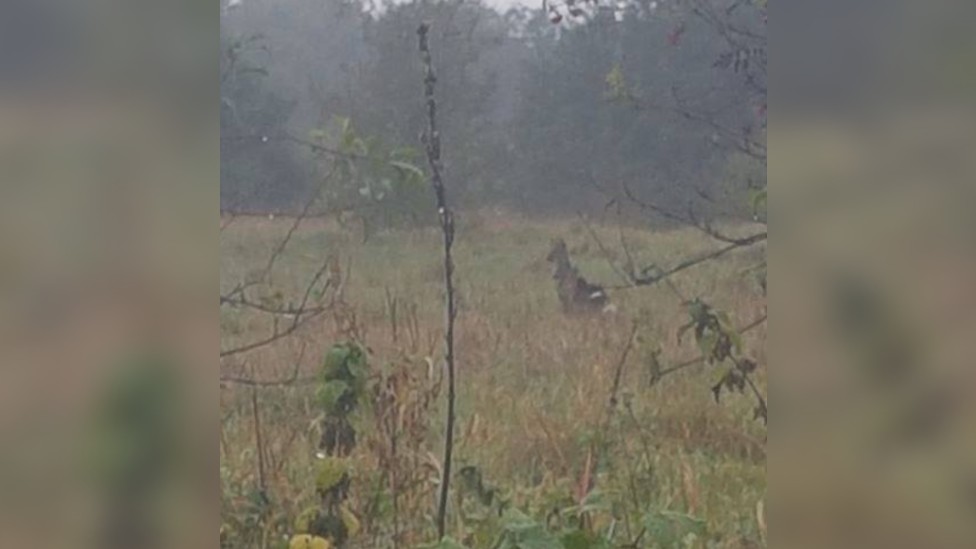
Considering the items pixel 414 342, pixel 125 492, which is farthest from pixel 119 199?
pixel 414 342

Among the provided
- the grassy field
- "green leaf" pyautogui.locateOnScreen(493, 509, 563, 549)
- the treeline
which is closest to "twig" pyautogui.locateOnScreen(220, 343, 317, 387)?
the grassy field

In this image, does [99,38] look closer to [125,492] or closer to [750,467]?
[125,492]

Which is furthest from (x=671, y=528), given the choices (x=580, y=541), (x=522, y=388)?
(x=522, y=388)

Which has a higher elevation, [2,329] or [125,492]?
[2,329]

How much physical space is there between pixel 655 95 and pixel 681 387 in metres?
0.38

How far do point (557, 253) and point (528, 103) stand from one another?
0.19 metres

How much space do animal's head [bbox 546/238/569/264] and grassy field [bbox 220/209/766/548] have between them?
0.01 m

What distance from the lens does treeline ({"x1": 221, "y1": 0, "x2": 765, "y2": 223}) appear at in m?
1.51

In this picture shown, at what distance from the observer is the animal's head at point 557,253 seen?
1537mm

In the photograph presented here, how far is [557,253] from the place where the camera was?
1.54 metres

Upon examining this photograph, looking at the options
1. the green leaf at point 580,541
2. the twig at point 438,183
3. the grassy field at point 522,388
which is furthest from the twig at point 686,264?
the green leaf at point 580,541

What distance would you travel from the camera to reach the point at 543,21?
5.01 feet

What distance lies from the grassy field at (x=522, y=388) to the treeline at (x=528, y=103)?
6 cm

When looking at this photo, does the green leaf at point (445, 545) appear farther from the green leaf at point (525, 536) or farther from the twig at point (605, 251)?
the twig at point (605, 251)
